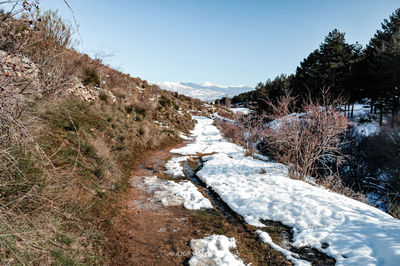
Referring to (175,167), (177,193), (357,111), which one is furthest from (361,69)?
(177,193)

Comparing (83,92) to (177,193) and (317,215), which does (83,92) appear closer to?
(177,193)

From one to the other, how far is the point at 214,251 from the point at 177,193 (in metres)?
2.32

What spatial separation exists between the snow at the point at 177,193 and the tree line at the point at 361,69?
14.3 metres

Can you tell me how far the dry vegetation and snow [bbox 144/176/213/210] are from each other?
786mm

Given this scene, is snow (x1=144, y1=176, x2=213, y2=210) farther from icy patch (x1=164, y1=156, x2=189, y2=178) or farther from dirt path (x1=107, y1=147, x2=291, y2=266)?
icy patch (x1=164, y1=156, x2=189, y2=178)

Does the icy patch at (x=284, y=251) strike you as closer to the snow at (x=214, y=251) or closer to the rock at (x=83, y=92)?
the snow at (x=214, y=251)

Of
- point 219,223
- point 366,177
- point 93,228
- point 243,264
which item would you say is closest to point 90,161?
point 93,228

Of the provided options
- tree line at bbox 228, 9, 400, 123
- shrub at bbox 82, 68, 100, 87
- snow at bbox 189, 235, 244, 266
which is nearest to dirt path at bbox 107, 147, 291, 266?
snow at bbox 189, 235, 244, 266

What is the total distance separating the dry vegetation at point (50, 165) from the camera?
1790 millimetres

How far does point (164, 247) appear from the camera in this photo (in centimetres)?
317

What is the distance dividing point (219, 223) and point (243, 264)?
1.16 meters

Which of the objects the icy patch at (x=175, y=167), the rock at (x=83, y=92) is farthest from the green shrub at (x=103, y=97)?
the icy patch at (x=175, y=167)

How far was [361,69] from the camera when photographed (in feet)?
76.1

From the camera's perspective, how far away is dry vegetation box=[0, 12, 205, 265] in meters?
1.79
